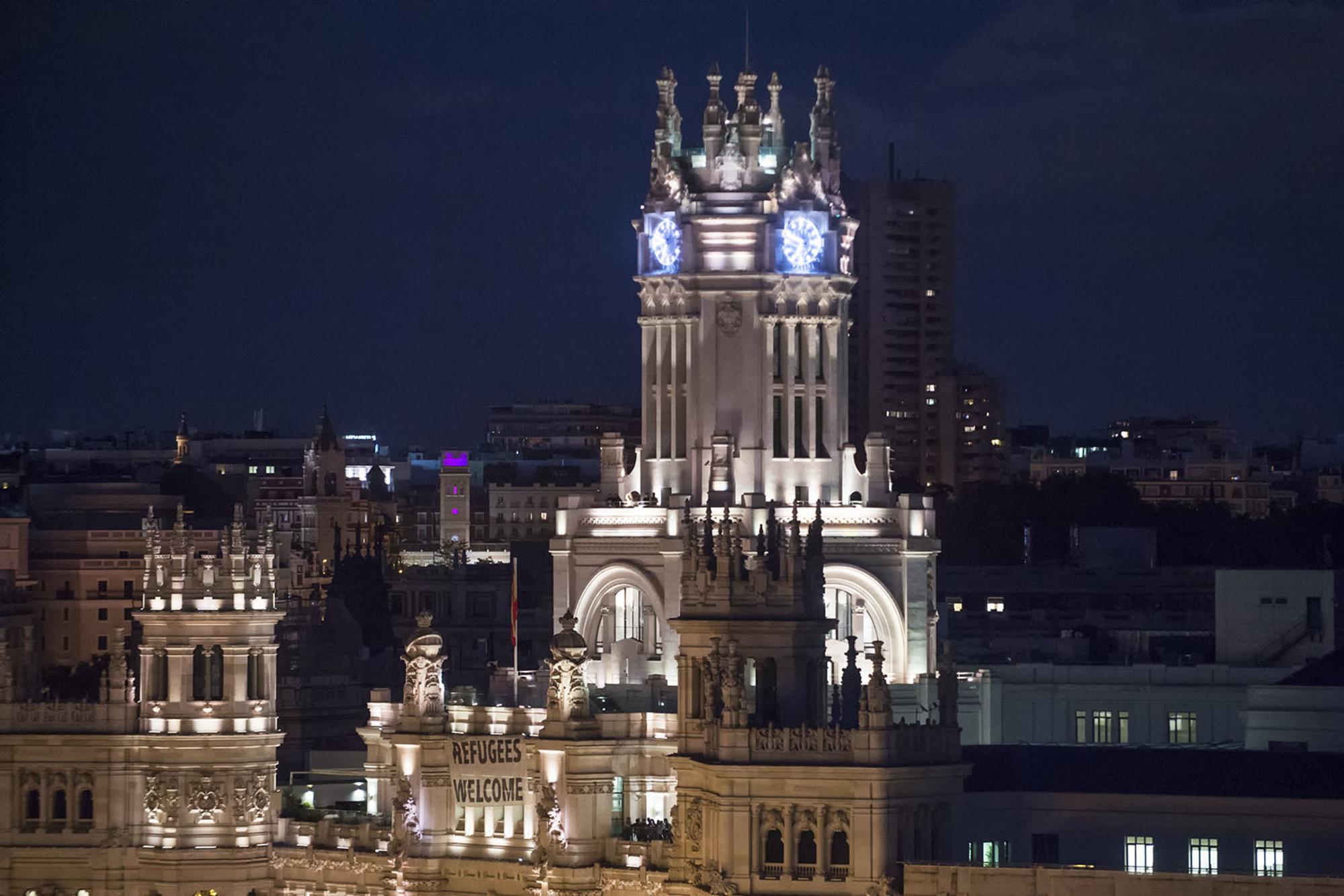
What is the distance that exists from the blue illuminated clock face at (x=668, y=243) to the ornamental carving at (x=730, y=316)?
5.66 feet

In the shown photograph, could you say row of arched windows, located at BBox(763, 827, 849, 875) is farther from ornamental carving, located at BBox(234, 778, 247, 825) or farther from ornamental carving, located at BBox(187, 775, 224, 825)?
ornamental carving, located at BBox(187, 775, 224, 825)

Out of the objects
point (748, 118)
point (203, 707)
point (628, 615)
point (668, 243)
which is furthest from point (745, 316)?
point (203, 707)

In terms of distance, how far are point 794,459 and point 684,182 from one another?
297 inches

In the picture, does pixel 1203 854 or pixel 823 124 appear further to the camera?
pixel 823 124

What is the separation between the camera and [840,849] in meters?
91.8

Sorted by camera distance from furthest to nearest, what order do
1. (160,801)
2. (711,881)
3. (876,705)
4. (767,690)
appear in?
1. (160,801)
2. (767,690)
3. (711,881)
4. (876,705)

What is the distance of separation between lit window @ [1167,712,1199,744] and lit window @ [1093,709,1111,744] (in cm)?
165

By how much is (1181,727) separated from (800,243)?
1792 cm

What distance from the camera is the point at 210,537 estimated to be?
134 meters

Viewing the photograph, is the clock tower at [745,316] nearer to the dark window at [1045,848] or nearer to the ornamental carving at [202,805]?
the ornamental carving at [202,805]

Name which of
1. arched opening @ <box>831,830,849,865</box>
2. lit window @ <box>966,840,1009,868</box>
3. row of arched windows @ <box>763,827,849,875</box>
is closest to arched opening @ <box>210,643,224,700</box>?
row of arched windows @ <box>763,827,849,875</box>

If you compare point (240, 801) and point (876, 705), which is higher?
point (876, 705)

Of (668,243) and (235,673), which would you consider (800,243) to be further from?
(235,673)

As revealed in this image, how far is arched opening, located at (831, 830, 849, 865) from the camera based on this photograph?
91.6 m
